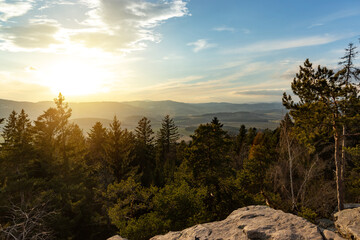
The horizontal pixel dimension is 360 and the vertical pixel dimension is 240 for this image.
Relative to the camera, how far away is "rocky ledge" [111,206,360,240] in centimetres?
636

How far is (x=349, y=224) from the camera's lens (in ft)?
21.4

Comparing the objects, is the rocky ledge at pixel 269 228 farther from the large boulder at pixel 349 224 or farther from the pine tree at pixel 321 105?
the pine tree at pixel 321 105

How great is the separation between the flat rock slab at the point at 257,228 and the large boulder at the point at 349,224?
811mm

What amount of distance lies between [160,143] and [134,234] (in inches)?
1411

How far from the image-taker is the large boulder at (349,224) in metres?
6.14

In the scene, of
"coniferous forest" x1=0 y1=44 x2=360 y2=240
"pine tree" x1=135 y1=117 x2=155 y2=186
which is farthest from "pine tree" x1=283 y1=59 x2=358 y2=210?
"pine tree" x1=135 y1=117 x2=155 y2=186

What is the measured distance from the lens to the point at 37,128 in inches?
971

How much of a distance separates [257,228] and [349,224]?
3.04 m

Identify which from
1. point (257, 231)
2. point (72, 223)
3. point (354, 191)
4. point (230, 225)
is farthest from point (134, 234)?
point (354, 191)

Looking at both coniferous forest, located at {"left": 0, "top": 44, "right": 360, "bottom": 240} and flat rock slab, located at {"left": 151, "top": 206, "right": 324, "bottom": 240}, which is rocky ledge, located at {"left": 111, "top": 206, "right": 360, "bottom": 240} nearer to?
flat rock slab, located at {"left": 151, "top": 206, "right": 324, "bottom": 240}

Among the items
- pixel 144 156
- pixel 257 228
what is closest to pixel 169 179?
pixel 257 228

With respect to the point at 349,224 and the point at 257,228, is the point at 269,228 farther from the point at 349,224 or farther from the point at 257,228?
the point at 349,224

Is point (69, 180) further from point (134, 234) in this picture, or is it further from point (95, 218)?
point (134, 234)

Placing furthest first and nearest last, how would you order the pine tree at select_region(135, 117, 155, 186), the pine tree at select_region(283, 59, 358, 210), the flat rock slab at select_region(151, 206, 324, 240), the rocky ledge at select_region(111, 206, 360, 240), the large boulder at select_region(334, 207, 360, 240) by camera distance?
1. the pine tree at select_region(135, 117, 155, 186)
2. the pine tree at select_region(283, 59, 358, 210)
3. the flat rock slab at select_region(151, 206, 324, 240)
4. the rocky ledge at select_region(111, 206, 360, 240)
5. the large boulder at select_region(334, 207, 360, 240)
